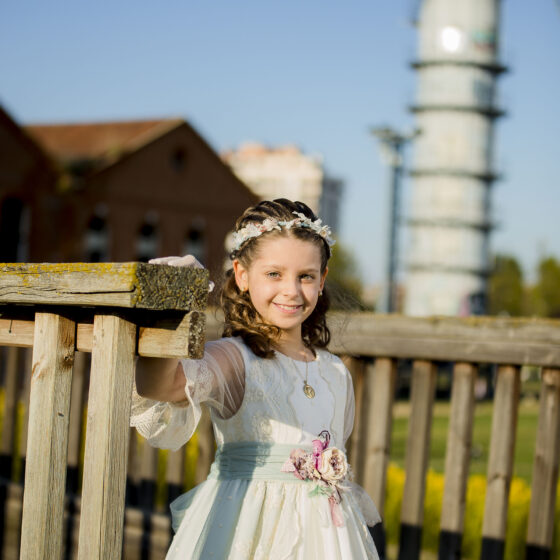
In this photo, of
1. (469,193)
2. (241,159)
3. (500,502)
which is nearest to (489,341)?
(500,502)

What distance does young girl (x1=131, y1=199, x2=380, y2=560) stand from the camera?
2.14 m

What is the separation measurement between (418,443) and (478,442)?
23.8 feet

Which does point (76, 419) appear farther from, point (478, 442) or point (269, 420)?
point (478, 442)

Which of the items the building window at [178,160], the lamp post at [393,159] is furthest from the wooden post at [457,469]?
the building window at [178,160]

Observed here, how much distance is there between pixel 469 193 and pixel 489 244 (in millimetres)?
2163

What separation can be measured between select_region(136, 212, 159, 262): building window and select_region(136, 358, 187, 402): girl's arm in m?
27.7

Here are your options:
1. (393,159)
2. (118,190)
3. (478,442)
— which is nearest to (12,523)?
(478,442)

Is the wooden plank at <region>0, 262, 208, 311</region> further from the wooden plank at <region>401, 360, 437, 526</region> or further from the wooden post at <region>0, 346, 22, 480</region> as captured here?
the wooden post at <region>0, 346, 22, 480</region>

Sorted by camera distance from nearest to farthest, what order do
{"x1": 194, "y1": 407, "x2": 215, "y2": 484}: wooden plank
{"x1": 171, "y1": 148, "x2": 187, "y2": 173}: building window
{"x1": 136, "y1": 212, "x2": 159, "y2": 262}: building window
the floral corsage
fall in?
the floral corsage → {"x1": 194, "y1": 407, "x2": 215, "y2": 484}: wooden plank → {"x1": 136, "y1": 212, "x2": 159, "y2": 262}: building window → {"x1": 171, "y1": 148, "x2": 187, "y2": 173}: building window

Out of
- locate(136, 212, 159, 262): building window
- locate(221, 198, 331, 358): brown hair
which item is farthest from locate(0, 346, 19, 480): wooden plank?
locate(136, 212, 159, 262): building window

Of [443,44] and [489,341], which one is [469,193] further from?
[489,341]

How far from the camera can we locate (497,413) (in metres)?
2.98

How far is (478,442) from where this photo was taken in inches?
393

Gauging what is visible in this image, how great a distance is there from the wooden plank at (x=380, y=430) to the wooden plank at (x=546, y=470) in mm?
525
